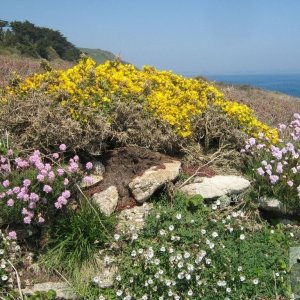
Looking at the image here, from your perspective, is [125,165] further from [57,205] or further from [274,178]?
[274,178]

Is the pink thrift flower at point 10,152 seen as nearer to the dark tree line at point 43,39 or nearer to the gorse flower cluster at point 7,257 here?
the gorse flower cluster at point 7,257

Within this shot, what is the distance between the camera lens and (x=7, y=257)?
215 inches

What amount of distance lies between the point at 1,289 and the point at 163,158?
118 inches

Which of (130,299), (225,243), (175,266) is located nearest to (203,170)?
(225,243)

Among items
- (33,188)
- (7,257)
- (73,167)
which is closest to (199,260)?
(73,167)

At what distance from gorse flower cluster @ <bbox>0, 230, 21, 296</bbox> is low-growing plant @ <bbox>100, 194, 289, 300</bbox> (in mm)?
1107

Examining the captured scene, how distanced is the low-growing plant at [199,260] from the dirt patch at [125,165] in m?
0.62

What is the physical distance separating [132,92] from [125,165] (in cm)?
125

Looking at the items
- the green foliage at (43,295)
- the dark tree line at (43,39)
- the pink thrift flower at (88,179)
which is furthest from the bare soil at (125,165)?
the dark tree line at (43,39)

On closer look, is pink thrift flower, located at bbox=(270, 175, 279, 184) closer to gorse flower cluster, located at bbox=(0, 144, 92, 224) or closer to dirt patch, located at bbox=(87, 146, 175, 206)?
dirt patch, located at bbox=(87, 146, 175, 206)

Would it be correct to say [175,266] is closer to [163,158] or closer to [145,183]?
[145,183]

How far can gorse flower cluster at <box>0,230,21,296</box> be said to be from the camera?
521 centimetres

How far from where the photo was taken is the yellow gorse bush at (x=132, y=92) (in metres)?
6.78

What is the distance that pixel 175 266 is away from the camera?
534 cm
